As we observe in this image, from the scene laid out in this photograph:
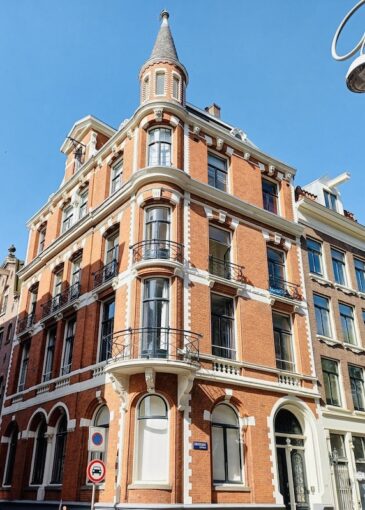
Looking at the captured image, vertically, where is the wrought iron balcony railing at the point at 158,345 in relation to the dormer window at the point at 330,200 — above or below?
below

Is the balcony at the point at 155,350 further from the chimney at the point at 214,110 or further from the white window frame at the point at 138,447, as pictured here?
the chimney at the point at 214,110

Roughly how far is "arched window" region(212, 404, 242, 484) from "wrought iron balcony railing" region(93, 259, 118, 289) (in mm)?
7052

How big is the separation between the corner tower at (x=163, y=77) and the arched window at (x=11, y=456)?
17.7 meters

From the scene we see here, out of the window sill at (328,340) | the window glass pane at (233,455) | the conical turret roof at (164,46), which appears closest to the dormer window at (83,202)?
the conical turret roof at (164,46)

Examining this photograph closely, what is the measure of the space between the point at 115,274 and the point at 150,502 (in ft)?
29.3

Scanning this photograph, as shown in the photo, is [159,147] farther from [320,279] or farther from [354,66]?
[354,66]

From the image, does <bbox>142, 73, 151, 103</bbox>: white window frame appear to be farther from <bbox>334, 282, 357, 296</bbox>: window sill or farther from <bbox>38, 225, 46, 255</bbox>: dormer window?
<bbox>334, 282, 357, 296</bbox>: window sill

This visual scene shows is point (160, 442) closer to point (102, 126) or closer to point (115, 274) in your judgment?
point (115, 274)

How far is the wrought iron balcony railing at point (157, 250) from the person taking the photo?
1864cm

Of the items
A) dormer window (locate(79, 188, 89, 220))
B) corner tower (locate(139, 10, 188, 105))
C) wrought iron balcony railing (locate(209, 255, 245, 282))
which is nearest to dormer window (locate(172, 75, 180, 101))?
corner tower (locate(139, 10, 188, 105))

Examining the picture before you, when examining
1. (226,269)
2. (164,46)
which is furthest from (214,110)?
(226,269)

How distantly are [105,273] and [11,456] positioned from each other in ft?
36.6

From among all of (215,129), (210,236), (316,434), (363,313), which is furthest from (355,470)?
(215,129)

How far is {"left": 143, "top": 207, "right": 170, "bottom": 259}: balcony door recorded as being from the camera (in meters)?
18.7
